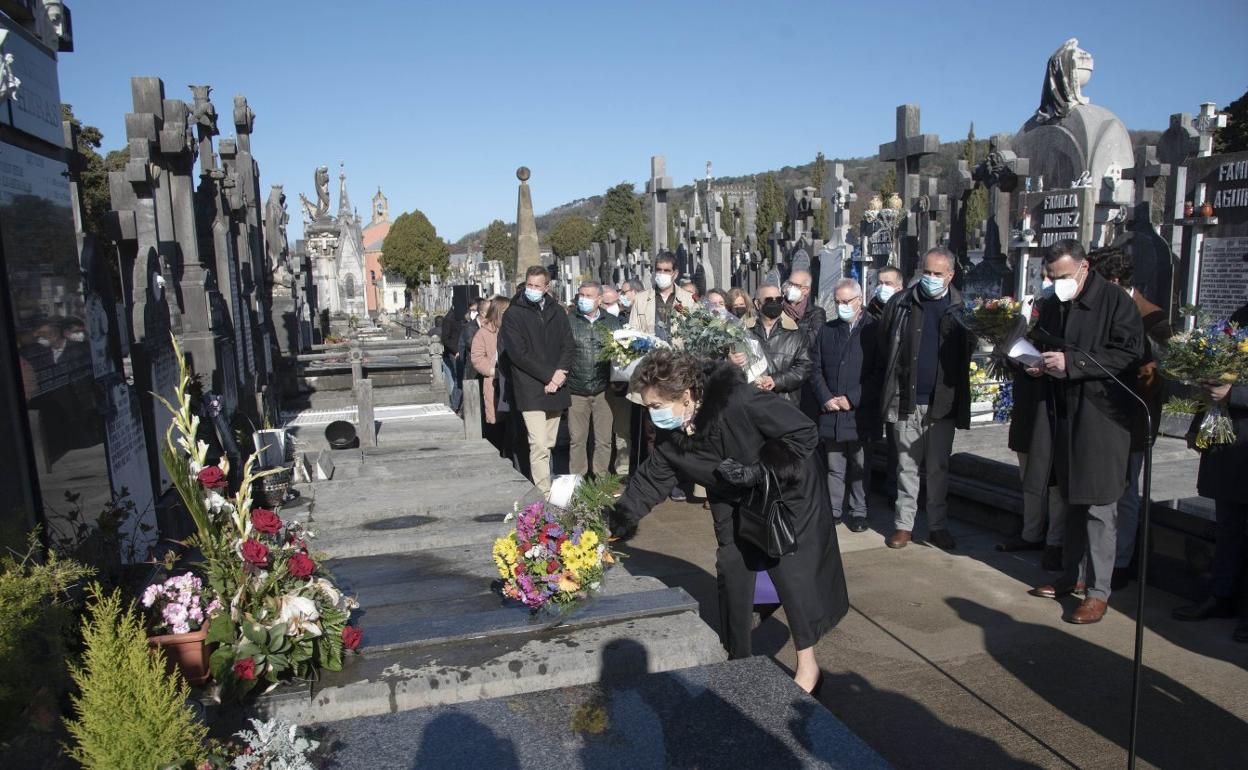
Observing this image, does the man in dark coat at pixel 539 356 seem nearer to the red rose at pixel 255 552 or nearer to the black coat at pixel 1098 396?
the black coat at pixel 1098 396

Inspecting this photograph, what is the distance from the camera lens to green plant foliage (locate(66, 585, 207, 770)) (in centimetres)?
243

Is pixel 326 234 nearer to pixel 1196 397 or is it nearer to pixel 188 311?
pixel 188 311

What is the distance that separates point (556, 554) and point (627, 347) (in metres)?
3.29

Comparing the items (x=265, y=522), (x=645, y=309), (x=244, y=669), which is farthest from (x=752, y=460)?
(x=645, y=309)

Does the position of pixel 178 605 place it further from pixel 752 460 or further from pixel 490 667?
pixel 752 460

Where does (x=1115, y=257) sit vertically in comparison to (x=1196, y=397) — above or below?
above

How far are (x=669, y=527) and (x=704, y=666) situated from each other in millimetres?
3913

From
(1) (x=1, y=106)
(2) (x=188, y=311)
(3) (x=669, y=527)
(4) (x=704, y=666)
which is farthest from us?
(2) (x=188, y=311)

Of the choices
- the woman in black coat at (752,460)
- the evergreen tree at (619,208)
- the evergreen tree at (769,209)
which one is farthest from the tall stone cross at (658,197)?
the evergreen tree at (619,208)

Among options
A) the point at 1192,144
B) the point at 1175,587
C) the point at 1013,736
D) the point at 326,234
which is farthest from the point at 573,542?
the point at 326,234

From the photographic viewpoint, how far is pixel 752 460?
4062 mm

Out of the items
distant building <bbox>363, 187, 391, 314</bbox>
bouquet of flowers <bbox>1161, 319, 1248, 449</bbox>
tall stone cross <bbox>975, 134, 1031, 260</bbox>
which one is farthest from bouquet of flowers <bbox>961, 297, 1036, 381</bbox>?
distant building <bbox>363, 187, 391, 314</bbox>

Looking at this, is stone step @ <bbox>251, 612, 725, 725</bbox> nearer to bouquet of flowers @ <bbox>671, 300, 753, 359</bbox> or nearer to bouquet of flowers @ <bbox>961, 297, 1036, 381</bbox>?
bouquet of flowers @ <bbox>671, 300, 753, 359</bbox>

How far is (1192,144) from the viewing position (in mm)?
17562
